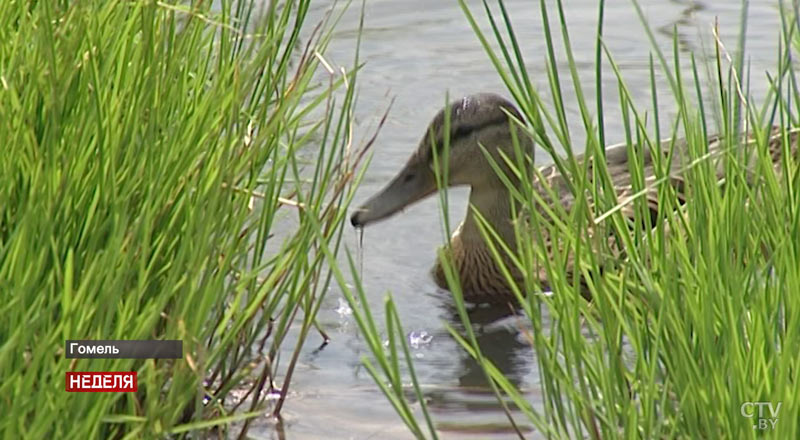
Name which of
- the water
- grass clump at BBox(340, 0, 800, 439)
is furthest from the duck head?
grass clump at BBox(340, 0, 800, 439)

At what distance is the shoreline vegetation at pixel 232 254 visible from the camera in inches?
95.6

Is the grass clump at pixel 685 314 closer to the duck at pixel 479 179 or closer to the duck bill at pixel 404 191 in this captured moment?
the duck at pixel 479 179

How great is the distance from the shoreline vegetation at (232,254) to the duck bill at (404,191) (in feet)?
6.42

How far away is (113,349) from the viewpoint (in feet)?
8.16

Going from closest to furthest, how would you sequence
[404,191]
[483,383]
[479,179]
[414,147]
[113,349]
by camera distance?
[113,349], [483,383], [404,191], [479,179], [414,147]

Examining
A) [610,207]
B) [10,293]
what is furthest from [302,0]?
[10,293]

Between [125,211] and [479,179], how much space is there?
11.2 feet

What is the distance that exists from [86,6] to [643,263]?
1.33 m

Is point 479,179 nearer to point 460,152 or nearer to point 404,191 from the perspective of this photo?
point 460,152

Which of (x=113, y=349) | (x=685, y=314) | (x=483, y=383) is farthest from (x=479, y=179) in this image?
(x=113, y=349)

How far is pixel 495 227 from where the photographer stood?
5.98 metres

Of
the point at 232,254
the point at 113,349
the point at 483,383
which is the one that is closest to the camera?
the point at 113,349

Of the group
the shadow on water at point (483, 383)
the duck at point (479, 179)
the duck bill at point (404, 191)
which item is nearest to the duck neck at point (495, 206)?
the duck at point (479, 179)

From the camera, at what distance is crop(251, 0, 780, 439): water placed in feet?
13.2
